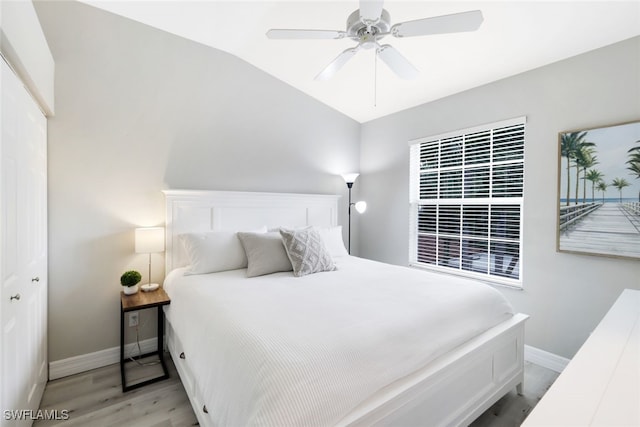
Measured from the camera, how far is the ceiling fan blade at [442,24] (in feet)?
4.83

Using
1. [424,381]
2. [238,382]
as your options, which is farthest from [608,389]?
[238,382]

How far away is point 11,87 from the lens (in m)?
1.43

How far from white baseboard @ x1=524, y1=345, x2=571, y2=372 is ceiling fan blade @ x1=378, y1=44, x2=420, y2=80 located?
2534mm

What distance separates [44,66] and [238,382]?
2.38 meters

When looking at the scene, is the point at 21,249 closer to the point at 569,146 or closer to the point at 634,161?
the point at 569,146

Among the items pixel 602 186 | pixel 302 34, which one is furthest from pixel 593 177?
pixel 302 34

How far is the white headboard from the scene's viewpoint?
274cm

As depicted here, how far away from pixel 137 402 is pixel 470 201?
11.0 ft

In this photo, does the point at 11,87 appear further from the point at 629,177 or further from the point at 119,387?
the point at 629,177

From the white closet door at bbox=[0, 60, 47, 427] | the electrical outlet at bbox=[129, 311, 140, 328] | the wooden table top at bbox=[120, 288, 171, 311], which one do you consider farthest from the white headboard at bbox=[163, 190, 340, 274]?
the white closet door at bbox=[0, 60, 47, 427]

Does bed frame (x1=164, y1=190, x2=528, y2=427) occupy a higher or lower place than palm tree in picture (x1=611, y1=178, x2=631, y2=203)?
lower

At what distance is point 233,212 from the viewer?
3059 millimetres

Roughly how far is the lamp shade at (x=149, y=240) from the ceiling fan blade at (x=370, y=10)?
7.29ft

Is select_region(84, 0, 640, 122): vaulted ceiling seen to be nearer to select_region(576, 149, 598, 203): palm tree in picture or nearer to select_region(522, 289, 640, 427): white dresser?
select_region(576, 149, 598, 203): palm tree in picture
